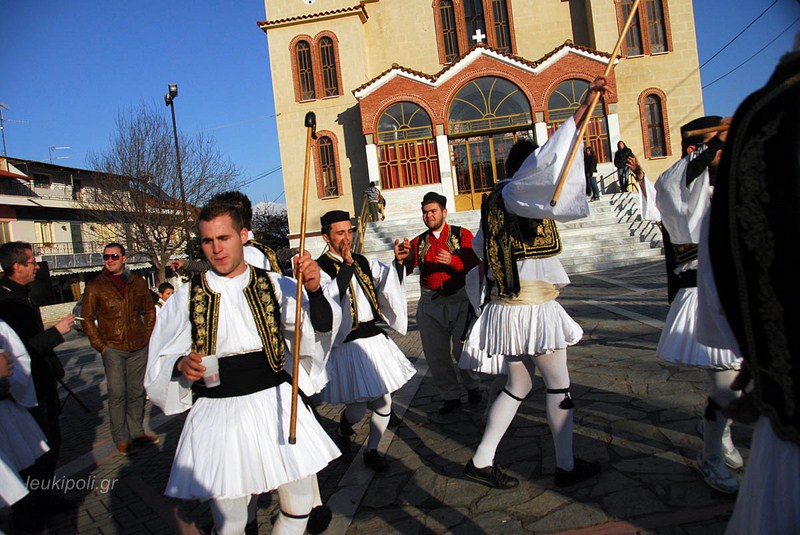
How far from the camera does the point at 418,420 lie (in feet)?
19.2

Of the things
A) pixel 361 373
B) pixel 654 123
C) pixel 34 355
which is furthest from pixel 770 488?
pixel 654 123

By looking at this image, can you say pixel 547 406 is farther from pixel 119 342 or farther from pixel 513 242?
pixel 119 342

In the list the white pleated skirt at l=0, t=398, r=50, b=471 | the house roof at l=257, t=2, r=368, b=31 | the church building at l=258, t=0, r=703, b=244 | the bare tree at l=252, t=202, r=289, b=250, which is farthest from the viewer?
the bare tree at l=252, t=202, r=289, b=250

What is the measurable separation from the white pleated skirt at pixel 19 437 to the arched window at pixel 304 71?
23.9 meters

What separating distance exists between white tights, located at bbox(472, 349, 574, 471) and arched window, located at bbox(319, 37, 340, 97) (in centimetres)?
2427

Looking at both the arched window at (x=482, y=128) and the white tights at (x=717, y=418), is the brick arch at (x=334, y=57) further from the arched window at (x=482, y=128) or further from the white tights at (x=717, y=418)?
the white tights at (x=717, y=418)

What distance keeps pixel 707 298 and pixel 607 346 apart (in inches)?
243

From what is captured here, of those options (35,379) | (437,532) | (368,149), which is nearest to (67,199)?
(368,149)

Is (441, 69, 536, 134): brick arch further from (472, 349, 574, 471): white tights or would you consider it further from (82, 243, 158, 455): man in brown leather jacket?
(472, 349, 574, 471): white tights

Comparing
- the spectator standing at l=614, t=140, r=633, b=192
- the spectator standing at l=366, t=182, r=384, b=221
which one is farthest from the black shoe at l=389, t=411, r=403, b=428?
the spectator standing at l=366, t=182, r=384, b=221

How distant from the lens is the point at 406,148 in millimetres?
24578

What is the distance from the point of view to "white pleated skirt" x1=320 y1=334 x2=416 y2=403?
4660mm

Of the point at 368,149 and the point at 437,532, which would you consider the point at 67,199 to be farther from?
the point at 437,532

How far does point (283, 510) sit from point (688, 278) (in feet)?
9.39
